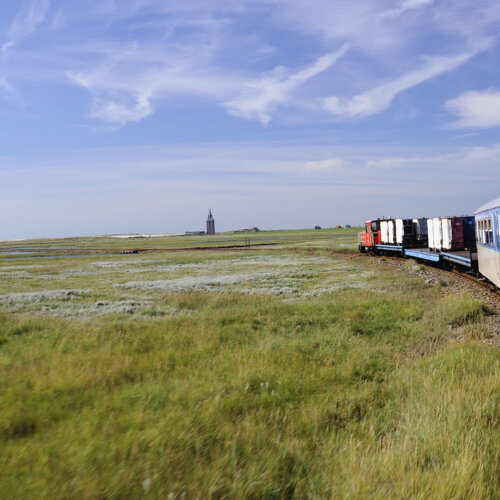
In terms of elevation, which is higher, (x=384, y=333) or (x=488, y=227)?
(x=488, y=227)

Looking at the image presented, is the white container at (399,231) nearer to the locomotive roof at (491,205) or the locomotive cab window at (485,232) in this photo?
the locomotive cab window at (485,232)

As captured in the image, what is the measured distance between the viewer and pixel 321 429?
5141mm

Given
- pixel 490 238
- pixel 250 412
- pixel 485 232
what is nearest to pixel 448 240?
pixel 485 232

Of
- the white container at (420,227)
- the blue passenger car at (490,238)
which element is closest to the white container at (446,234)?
the blue passenger car at (490,238)

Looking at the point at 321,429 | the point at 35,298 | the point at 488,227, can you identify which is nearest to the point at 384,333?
the point at 321,429

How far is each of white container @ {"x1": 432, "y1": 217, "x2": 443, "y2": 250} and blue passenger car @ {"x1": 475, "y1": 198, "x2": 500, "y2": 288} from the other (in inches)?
375

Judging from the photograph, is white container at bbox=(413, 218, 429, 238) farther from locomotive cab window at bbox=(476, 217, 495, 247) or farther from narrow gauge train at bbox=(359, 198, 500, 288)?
locomotive cab window at bbox=(476, 217, 495, 247)

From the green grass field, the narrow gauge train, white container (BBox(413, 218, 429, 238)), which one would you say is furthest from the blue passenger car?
white container (BBox(413, 218, 429, 238))

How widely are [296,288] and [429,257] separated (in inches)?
431

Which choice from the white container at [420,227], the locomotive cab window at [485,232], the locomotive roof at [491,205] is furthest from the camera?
the white container at [420,227]

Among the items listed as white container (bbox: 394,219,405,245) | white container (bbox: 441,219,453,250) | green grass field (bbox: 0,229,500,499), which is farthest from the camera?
white container (bbox: 394,219,405,245)

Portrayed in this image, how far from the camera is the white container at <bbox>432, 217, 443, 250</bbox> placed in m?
27.7

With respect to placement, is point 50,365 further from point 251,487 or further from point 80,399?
point 251,487

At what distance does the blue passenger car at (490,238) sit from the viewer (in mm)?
13992
